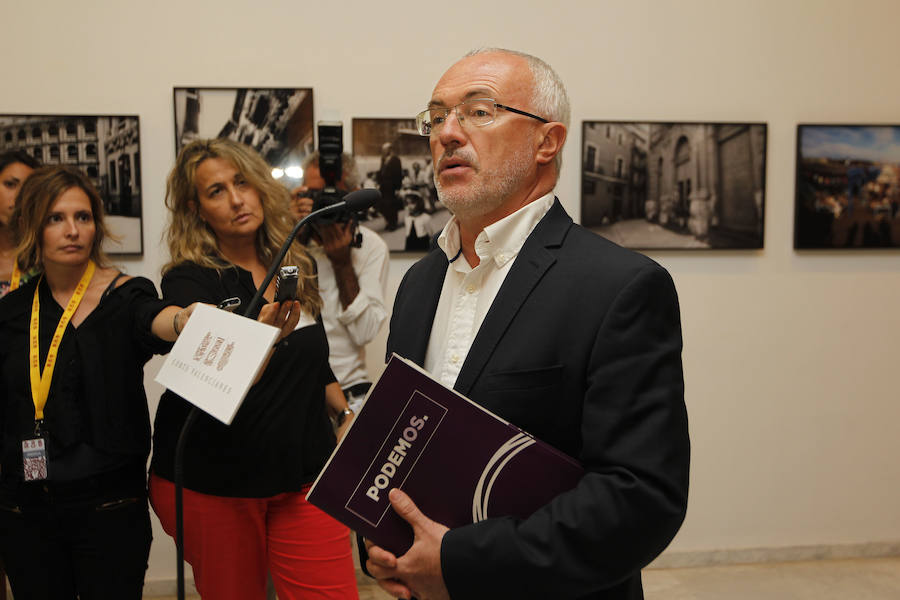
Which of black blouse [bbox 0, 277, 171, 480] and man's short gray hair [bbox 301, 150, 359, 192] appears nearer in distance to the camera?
black blouse [bbox 0, 277, 171, 480]

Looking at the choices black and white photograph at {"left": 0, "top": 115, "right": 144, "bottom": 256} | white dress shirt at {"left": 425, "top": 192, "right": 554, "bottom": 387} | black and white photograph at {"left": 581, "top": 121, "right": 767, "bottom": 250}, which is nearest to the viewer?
white dress shirt at {"left": 425, "top": 192, "right": 554, "bottom": 387}

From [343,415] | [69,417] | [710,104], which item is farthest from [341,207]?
[710,104]

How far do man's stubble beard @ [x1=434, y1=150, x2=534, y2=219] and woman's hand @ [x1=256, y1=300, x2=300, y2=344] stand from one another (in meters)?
0.47

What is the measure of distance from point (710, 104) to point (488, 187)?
2465mm

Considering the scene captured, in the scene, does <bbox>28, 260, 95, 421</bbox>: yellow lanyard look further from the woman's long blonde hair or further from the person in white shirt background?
the person in white shirt background

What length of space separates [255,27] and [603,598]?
276 centimetres

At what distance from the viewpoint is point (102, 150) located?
2.94 m

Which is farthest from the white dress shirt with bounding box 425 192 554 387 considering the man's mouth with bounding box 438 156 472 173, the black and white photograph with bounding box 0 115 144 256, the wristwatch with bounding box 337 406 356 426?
the black and white photograph with bounding box 0 115 144 256

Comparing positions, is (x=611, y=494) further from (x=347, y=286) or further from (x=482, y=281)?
(x=347, y=286)

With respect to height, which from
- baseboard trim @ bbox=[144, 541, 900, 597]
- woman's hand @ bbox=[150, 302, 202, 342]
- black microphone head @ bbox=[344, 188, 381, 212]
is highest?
black microphone head @ bbox=[344, 188, 381, 212]

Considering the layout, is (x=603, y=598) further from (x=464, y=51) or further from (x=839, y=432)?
(x=839, y=432)

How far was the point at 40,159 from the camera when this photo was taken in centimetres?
292

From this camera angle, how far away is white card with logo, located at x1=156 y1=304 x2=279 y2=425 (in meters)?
1.27

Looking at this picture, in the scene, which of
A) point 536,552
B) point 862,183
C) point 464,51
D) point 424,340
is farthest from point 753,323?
point 536,552
